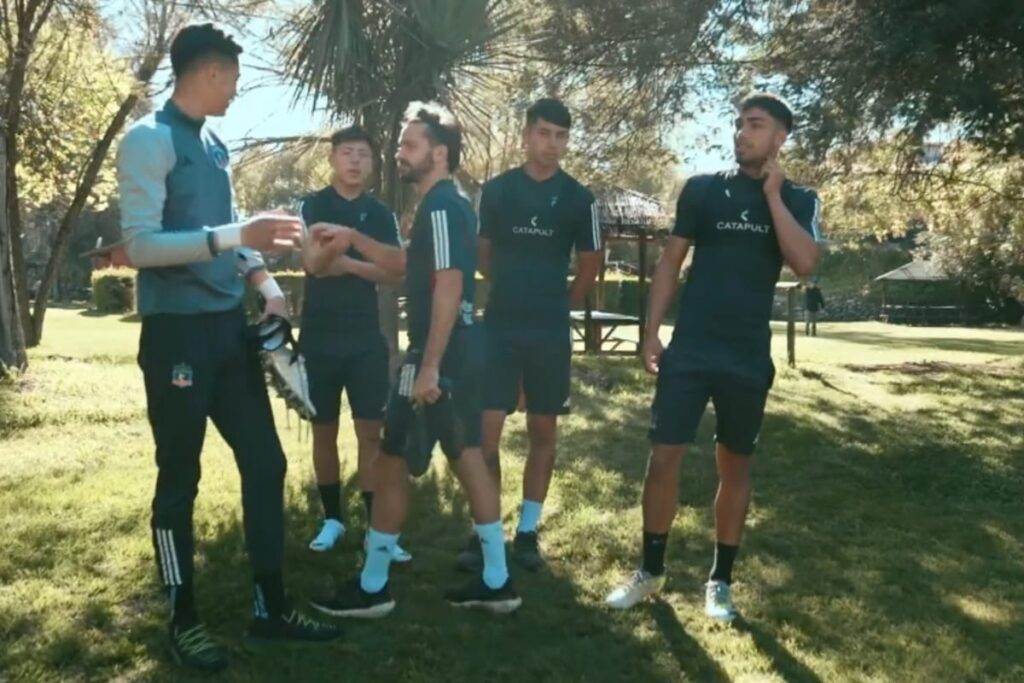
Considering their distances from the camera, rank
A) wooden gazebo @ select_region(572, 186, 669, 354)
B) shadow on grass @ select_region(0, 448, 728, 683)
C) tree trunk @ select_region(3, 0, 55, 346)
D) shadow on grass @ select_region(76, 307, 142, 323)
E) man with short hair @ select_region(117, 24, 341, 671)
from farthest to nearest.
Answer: shadow on grass @ select_region(76, 307, 142, 323)
wooden gazebo @ select_region(572, 186, 669, 354)
tree trunk @ select_region(3, 0, 55, 346)
shadow on grass @ select_region(0, 448, 728, 683)
man with short hair @ select_region(117, 24, 341, 671)

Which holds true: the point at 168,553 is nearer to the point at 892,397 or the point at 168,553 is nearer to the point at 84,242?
the point at 892,397

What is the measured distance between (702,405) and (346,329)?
1.65 meters

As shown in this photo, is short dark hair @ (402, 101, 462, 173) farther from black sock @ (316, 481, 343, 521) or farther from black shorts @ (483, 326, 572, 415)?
black sock @ (316, 481, 343, 521)

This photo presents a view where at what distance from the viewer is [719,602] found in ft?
13.5

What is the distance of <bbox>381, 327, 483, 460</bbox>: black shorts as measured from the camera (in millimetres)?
3932

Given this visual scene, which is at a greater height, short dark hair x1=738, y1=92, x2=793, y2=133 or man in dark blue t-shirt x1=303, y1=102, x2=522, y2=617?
short dark hair x1=738, y1=92, x2=793, y2=133

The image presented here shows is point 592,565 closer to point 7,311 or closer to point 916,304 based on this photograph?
point 7,311

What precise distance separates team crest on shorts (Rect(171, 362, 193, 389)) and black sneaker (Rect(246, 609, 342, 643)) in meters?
0.88

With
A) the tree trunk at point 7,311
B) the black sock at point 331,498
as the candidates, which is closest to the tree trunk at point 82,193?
the tree trunk at point 7,311

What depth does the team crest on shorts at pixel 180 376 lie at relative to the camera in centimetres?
338

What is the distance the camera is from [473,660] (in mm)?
3574

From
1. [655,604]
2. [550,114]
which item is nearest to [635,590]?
[655,604]

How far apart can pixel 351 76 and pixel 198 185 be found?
530cm

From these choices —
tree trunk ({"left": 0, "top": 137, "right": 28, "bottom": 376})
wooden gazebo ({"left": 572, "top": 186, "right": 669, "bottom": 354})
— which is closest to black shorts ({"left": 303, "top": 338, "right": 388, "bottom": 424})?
tree trunk ({"left": 0, "top": 137, "right": 28, "bottom": 376})
